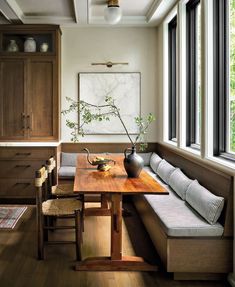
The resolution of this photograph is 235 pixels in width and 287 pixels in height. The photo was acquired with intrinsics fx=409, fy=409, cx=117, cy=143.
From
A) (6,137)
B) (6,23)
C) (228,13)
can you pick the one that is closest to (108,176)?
(228,13)

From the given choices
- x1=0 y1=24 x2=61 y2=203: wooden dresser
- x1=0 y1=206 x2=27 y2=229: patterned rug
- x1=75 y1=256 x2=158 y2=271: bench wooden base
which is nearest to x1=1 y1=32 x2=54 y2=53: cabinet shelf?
x1=0 y1=24 x2=61 y2=203: wooden dresser

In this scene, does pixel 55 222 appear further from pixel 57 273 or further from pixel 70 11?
pixel 70 11

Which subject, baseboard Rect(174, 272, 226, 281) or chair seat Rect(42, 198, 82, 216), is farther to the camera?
chair seat Rect(42, 198, 82, 216)

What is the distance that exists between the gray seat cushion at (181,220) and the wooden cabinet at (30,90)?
264cm

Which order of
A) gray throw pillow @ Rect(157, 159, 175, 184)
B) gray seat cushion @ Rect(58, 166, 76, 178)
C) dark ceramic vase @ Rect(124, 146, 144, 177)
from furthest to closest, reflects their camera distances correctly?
gray seat cushion @ Rect(58, 166, 76, 178)
gray throw pillow @ Rect(157, 159, 175, 184)
dark ceramic vase @ Rect(124, 146, 144, 177)

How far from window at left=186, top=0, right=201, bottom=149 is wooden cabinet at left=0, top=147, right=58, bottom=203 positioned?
1934mm

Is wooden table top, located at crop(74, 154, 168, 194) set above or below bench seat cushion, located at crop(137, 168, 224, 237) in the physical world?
above

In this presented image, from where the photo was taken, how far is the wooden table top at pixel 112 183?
121 inches

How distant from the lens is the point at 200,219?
10.4ft

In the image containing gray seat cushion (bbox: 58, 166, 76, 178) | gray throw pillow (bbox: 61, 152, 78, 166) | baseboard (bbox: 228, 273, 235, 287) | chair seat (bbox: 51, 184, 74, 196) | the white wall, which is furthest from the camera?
the white wall

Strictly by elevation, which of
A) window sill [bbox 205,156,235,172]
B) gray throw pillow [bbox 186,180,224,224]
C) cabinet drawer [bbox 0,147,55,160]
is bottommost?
gray throw pillow [bbox 186,180,224,224]

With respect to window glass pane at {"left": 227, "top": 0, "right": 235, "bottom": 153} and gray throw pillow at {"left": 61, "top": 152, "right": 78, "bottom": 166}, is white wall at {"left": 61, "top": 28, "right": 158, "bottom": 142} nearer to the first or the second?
gray throw pillow at {"left": 61, "top": 152, "right": 78, "bottom": 166}

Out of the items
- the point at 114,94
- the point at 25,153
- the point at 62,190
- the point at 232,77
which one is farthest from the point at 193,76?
the point at 25,153

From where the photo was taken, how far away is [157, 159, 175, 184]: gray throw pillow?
15.3ft
